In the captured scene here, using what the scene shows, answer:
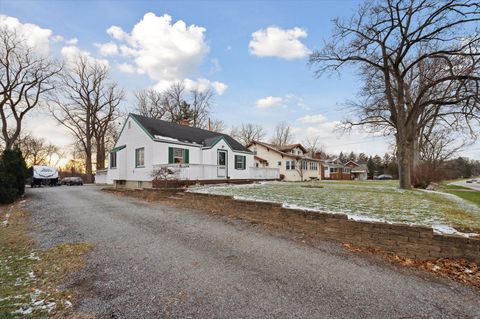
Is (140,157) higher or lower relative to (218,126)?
lower

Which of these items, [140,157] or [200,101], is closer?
[140,157]

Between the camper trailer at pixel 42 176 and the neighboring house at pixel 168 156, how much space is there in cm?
1249

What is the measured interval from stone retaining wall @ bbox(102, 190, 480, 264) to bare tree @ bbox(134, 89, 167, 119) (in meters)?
34.2

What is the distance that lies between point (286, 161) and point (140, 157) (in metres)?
20.7

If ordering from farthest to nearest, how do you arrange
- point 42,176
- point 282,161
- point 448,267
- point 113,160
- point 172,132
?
point 282,161
point 42,176
point 113,160
point 172,132
point 448,267

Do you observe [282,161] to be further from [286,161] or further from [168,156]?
[168,156]

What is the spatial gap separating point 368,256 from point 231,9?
11.2 meters

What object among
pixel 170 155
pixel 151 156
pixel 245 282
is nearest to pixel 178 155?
pixel 170 155

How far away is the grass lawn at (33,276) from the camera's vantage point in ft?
9.48

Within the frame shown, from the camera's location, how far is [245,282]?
141 inches

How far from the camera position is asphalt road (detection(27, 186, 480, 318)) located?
290cm

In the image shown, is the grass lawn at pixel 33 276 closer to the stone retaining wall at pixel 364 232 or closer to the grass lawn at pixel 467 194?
the stone retaining wall at pixel 364 232

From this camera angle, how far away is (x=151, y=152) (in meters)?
15.3

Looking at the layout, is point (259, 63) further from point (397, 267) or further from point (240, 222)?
point (397, 267)
